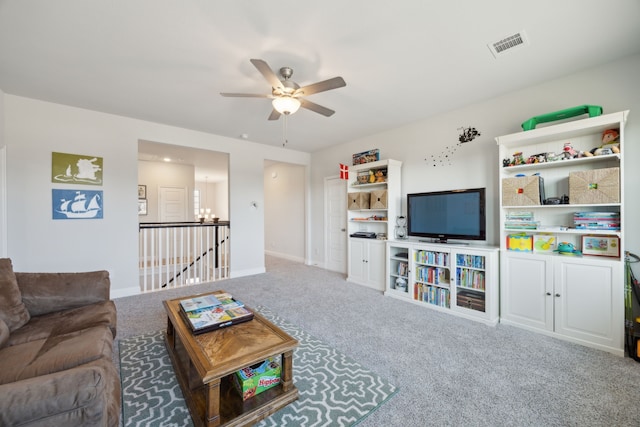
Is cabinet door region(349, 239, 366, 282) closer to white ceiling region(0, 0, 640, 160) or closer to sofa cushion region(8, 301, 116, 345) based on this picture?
white ceiling region(0, 0, 640, 160)

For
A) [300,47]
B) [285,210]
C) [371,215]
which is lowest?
[371,215]

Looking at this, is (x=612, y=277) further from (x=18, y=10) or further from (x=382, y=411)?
(x=18, y=10)

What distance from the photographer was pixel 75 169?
3535 mm

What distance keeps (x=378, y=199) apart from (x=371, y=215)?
0.59 meters

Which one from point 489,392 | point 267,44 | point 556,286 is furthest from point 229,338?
point 556,286

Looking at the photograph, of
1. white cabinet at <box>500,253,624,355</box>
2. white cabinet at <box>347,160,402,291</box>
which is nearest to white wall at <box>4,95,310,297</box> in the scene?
white cabinet at <box>347,160,402,291</box>

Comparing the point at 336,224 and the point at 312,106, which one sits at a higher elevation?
the point at 312,106

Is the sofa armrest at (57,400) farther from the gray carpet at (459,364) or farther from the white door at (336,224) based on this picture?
the white door at (336,224)

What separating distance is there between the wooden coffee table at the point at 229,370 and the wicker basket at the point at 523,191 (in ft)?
9.05

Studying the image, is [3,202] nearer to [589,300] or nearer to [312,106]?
[312,106]

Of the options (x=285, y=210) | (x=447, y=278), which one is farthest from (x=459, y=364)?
(x=285, y=210)

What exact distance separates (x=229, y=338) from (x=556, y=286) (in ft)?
A: 10.0

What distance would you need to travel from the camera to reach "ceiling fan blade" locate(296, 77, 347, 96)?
6.96ft

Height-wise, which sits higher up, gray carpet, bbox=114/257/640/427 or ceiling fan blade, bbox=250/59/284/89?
ceiling fan blade, bbox=250/59/284/89
